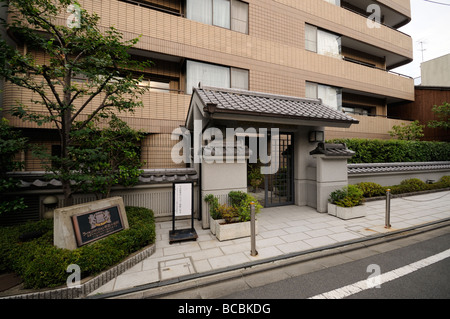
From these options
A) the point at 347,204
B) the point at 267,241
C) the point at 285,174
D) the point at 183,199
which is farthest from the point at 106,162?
the point at 347,204

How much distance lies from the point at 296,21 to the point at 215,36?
5.95 meters

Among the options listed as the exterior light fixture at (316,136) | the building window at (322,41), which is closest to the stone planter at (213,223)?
the exterior light fixture at (316,136)

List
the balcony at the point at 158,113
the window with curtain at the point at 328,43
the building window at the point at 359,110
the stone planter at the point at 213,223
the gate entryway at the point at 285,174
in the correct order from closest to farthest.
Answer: the stone planter at the point at 213,223 < the gate entryway at the point at 285,174 < the balcony at the point at 158,113 < the window with curtain at the point at 328,43 < the building window at the point at 359,110

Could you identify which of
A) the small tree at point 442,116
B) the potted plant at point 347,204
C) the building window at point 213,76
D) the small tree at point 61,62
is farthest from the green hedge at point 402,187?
the small tree at point 61,62

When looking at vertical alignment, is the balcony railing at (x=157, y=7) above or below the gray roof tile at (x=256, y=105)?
above

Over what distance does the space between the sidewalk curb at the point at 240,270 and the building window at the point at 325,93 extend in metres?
9.97

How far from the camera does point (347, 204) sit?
6531mm

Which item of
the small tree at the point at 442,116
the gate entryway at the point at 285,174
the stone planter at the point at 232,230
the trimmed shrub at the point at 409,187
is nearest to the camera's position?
the stone planter at the point at 232,230

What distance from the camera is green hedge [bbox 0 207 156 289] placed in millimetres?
2992

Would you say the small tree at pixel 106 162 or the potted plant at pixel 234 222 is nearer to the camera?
the small tree at pixel 106 162

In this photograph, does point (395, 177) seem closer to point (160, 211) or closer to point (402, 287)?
point (402, 287)

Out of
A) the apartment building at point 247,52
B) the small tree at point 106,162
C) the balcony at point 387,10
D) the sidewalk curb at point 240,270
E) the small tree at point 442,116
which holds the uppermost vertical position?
the balcony at point 387,10

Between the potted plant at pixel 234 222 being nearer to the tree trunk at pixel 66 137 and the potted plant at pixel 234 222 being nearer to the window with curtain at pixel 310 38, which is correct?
the tree trunk at pixel 66 137

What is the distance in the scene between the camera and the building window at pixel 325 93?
1263 cm
